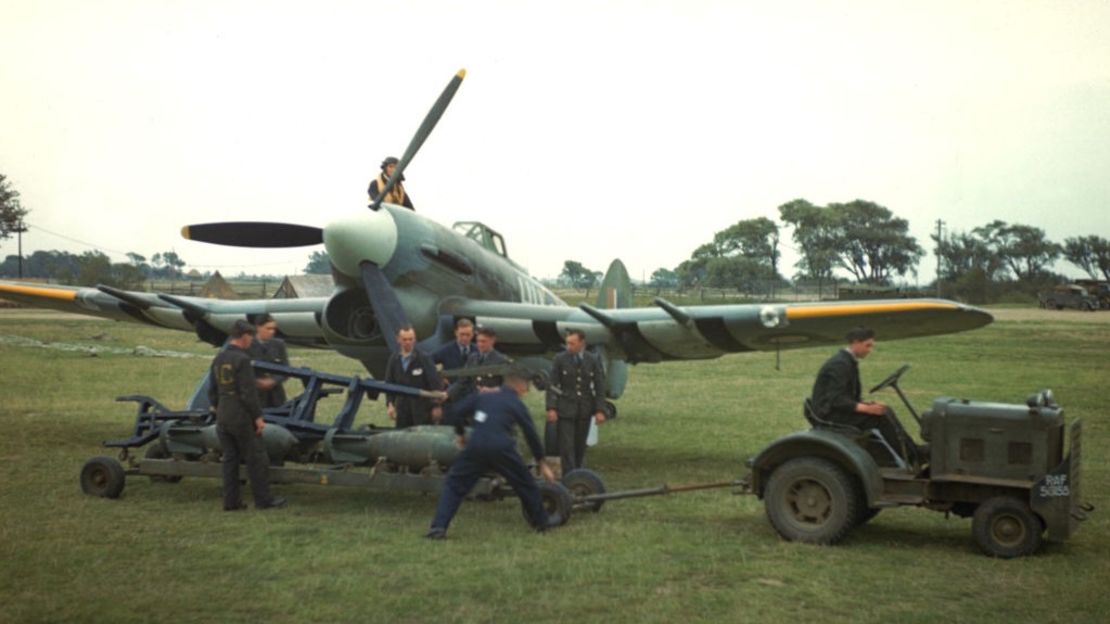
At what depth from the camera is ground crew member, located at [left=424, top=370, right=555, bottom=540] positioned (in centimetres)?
785

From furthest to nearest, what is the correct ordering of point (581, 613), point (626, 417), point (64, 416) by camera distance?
1. point (626, 417)
2. point (64, 416)
3. point (581, 613)

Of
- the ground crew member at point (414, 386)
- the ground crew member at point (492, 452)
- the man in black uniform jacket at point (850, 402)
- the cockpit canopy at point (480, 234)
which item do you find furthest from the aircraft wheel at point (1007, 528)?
the cockpit canopy at point (480, 234)

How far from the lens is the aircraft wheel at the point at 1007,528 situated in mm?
7406

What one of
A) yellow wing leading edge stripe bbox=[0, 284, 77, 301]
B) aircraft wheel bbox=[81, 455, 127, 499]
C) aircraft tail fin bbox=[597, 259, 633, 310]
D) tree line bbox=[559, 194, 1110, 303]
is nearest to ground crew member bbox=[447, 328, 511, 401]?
aircraft wheel bbox=[81, 455, 127, 499]

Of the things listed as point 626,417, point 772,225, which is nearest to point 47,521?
point 626,417

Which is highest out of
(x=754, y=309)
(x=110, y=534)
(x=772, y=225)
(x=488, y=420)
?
(x=772, y=225)

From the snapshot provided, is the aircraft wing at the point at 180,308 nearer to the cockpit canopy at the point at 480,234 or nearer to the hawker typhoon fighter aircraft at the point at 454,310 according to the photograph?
the hawker typhoon fighter aircraft at the point at 454,310

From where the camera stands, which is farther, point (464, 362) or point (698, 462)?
point (698, 462)

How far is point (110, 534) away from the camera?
7930mm

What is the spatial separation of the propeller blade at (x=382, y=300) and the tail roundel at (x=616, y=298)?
500cm

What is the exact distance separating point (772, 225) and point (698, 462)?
52794 mm

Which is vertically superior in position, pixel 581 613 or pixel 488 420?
pixel 488 420

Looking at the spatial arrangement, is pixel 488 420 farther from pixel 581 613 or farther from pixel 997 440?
pixel 997 440

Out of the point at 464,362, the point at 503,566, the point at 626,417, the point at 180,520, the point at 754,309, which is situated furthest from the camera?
the point at 626,417
